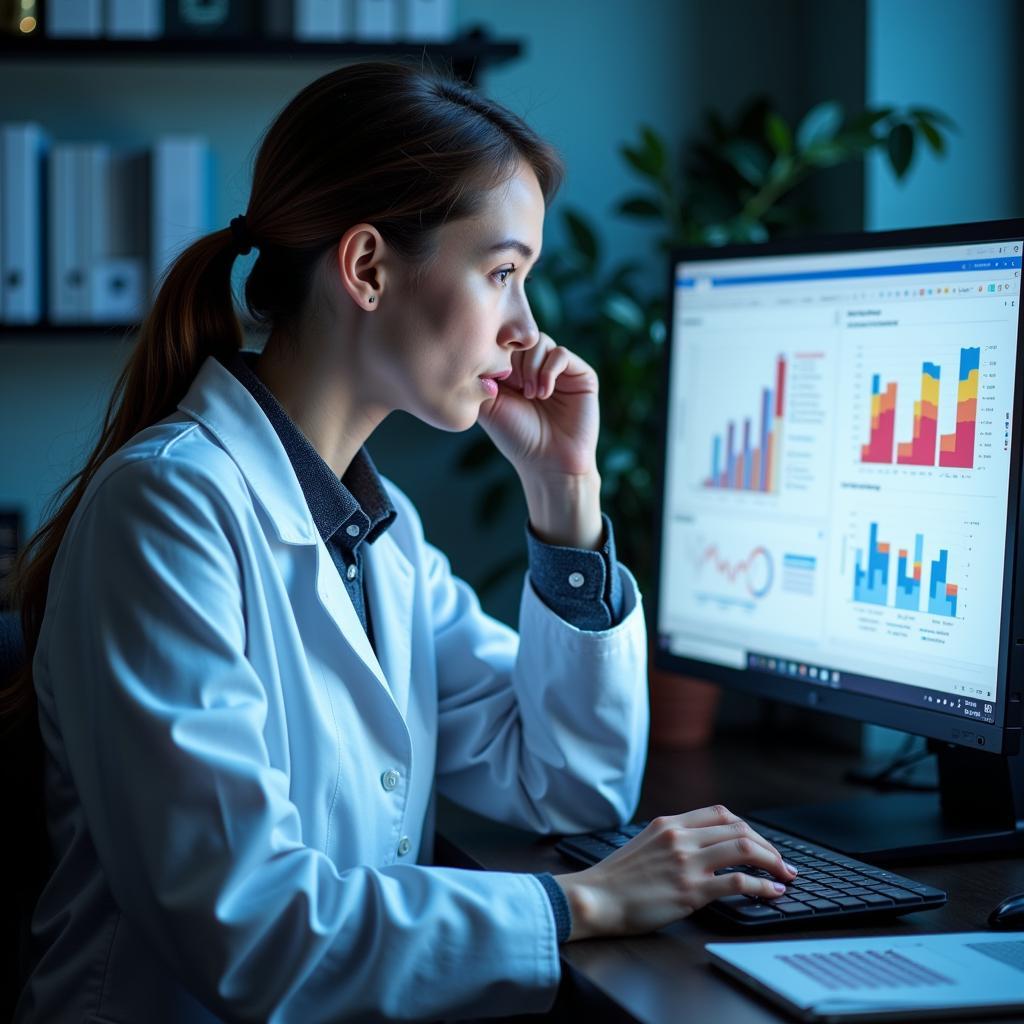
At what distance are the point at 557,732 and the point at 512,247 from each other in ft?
1.57

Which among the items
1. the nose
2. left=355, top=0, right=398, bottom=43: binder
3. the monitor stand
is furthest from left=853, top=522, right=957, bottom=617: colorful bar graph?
left=355, top=0, right=398, bottom=43: binder

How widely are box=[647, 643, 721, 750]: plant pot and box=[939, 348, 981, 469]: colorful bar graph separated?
0.65 m

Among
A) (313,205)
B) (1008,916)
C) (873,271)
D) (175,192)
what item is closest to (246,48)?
(175,192)

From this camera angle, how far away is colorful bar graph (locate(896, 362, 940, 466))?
116cm

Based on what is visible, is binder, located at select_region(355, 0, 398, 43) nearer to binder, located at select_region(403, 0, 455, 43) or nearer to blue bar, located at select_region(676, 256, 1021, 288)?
binder, located at select_region(403, 0, 455, 43)

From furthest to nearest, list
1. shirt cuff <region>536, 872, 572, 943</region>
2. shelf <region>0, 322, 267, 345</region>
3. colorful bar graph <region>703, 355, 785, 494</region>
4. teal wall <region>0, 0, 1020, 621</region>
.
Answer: teal wall <region>0, 0, 1020, 621</region>
shelf <region>0, 322, 267, 345</region>
colorful bar graph <region>703, 355, 785, 494</region>
shirt cuff <region>536, 872, 572, 943</region>

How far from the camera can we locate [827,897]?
38.7 inches

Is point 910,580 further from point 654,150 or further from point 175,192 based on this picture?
point 175,192

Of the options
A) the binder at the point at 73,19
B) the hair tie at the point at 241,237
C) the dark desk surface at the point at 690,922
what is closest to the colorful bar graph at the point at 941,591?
the dark desk surface at the point at 690,922

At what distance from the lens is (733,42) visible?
2.17 m

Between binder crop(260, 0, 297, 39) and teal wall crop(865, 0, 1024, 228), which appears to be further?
binder crop(260, 0, 297, 39)

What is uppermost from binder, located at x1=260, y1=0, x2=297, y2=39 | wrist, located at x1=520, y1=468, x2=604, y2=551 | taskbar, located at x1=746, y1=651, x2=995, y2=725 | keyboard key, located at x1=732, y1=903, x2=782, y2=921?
binder, located at x1=260, y1=0, x2=297, y2=39

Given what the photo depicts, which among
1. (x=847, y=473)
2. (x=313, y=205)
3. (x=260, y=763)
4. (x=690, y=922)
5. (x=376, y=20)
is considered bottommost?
(x=690, y=922)

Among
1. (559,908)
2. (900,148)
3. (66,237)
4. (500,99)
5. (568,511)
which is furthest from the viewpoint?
(500,99)
